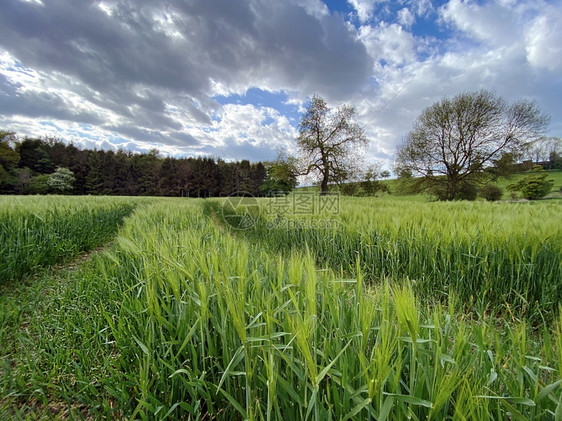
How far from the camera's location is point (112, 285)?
1882 mm

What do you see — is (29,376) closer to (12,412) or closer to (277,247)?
(12,412)

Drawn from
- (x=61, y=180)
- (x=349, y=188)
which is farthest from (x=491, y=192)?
(x=61, y=180)

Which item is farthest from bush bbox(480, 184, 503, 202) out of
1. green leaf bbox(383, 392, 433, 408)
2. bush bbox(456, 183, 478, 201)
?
green leaf bbox(383, 392, 433, 408)

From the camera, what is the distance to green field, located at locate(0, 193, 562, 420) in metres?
0.73

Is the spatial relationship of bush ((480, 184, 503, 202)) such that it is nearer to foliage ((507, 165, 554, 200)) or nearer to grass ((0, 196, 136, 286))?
foliage ((507, 165, 554, 200))

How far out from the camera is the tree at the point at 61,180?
34.9 m

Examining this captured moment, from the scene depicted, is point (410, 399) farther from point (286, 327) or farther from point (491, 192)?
point (491, 192)

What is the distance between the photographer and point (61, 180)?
35.4m

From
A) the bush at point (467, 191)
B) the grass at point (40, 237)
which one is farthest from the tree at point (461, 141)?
the grass at point (40, 237)

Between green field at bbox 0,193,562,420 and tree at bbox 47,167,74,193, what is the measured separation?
4436cm

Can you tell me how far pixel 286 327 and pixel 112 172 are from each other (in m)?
55.0

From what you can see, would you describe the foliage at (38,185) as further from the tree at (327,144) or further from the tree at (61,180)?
the tree at (327,144)

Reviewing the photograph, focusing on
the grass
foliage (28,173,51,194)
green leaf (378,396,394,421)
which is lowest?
the grass

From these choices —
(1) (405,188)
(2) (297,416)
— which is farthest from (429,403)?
(1) (405,188)
